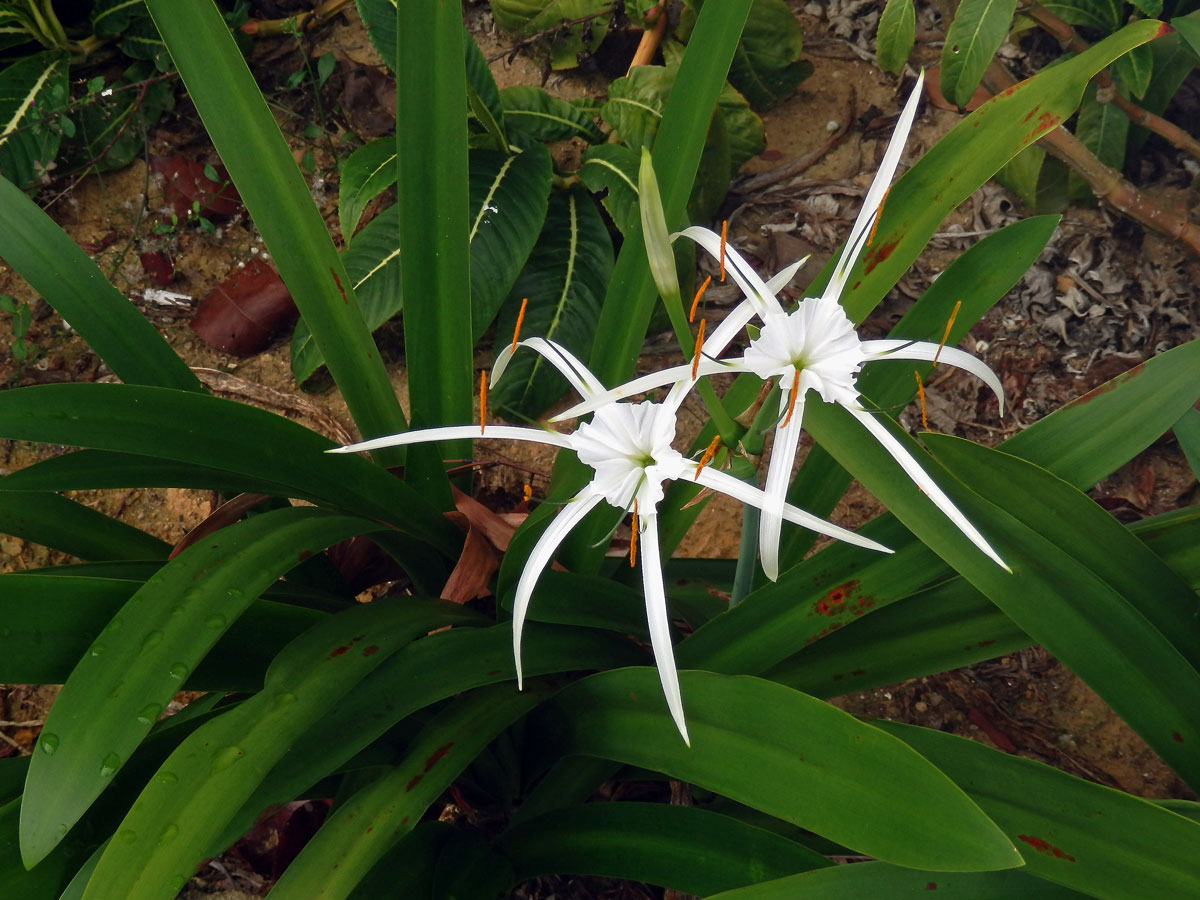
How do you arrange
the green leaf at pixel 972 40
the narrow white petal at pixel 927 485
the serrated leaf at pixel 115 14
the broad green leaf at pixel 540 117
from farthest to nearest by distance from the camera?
the serrated leaf at pixel 115 14 → the broad green leaf at pixel 540 117 → the green leaf at pixel 972 40 → the narrow white petal at pixel 927 485

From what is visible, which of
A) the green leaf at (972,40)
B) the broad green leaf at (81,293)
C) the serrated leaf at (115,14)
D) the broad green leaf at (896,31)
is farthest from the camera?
the serrated leaf at (115,14)

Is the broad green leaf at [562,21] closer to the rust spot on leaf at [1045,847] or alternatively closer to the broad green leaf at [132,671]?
the broad green leaf at [132,671]

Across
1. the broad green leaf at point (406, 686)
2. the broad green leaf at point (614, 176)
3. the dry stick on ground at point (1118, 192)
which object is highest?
the dry stick on ground at point (1118, 192)

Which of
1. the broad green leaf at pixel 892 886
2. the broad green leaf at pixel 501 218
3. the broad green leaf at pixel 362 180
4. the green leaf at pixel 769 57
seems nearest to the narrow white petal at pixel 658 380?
the broad green leaf at pixel 892 886

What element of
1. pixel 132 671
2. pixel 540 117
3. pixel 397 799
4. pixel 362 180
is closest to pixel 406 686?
pixel 397 799

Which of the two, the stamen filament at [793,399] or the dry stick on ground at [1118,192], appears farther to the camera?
the dry stick on ground at [1118,192]

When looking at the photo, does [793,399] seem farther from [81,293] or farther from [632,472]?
[81,293]

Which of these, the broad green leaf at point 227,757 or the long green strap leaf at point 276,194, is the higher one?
the long green strap leaf at point 276,194
